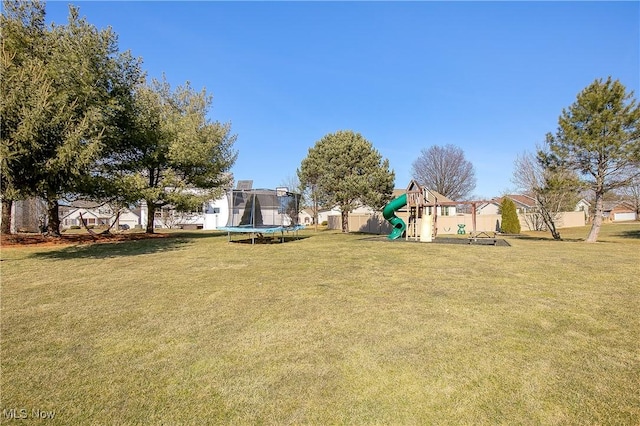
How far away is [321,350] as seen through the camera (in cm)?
317

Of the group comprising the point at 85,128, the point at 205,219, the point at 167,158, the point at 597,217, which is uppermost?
the point at 167,158

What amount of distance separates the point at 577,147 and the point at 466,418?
57.0 ft

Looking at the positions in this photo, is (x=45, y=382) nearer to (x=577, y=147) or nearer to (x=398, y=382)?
(x=398, y=382)

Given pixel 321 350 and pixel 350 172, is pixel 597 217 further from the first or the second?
pixel 321 350

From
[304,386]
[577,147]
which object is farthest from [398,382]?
[577,147]

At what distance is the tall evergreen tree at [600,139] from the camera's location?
13969 millimetres

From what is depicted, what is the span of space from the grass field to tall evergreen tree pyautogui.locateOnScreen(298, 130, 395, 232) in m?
15.9

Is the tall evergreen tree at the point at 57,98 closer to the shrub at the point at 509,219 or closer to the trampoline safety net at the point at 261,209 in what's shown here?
the trampoline safety net at the point at 261,209

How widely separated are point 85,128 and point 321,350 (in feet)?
30.7

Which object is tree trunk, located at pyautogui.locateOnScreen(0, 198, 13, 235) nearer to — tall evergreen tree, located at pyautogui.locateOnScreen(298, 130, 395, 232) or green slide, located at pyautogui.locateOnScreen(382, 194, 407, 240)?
tall evergreen tree, located at pyautogui.locateOnScreen(298, 130, 395, 232)

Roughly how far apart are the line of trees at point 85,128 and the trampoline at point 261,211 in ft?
7.94

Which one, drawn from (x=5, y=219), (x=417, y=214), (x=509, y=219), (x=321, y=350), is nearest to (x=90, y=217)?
(x=5, y=219)

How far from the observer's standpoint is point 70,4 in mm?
11336

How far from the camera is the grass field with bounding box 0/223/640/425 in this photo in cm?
226
